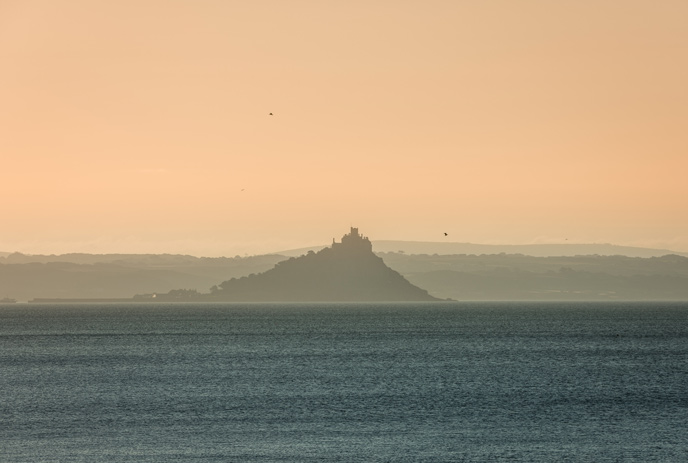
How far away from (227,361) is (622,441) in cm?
7203

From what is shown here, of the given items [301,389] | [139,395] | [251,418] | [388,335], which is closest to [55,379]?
[139,395]

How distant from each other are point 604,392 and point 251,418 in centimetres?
3408

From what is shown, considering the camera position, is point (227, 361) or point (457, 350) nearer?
point (227, 361)

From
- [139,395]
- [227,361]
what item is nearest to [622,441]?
[139,395]

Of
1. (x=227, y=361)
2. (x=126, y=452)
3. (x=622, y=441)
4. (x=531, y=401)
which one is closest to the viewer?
(x=126, y=452)

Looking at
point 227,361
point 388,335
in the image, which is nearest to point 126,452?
point 227,361

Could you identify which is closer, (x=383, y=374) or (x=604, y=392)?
(x=604, y=392)

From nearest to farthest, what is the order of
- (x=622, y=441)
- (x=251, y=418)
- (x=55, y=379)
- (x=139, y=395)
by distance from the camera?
(x=622, y=441), (x=251, y=418), (x=139, y=395), (x=55, y=379)

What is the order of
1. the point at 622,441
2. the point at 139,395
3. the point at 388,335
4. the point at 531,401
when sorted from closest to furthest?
1. the point at 622,441
2. the point at 531,401
3. the point at 139,395
4. the point at 388,335

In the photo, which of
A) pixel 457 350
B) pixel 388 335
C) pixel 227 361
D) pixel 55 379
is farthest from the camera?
pixel 388 335

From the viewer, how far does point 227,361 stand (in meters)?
123

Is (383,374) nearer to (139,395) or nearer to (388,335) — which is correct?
(139,395)

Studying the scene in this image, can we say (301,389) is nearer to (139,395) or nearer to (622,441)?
(139,395)

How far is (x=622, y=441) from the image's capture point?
57.5 metres
